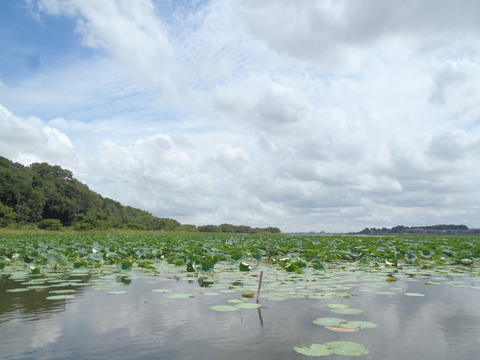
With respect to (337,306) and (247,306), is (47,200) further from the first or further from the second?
(337,306)

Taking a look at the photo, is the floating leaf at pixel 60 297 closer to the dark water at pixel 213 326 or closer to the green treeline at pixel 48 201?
the dark water at pixel 213 326

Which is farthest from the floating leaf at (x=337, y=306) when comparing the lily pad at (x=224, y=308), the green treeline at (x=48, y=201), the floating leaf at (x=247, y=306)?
the green treeline at (x=48, y=201)

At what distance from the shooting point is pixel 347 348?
236 centimetres

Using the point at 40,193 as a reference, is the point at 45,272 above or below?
below

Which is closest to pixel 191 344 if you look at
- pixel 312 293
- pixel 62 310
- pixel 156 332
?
pixel 156 332

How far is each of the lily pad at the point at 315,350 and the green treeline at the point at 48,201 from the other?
43.1 metres

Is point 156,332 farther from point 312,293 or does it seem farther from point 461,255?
point 461,255

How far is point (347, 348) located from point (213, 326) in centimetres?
112

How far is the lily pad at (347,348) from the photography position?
7.53ft

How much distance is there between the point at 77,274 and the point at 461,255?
9.04 meters

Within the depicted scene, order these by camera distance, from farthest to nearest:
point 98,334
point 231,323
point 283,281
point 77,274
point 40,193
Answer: point 40,193
point 77,274
point 283,281
point 231,323
point 98,334

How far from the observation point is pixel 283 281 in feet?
17.8

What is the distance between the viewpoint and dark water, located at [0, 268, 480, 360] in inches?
95.1

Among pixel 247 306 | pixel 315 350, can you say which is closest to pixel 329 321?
pixel 315 350
